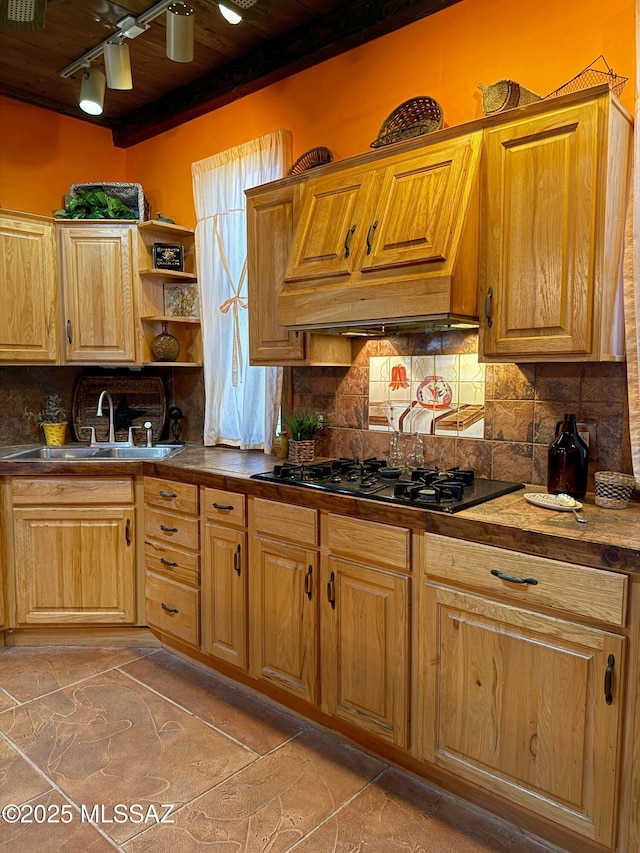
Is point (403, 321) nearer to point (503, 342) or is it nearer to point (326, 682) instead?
point (503, 342)

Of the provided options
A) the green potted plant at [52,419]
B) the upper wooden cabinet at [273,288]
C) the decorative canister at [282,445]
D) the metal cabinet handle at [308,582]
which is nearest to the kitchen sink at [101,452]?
the green potted plant at [52,419]

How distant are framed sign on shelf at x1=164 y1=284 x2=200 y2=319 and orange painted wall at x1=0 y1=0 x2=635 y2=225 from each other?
408mm

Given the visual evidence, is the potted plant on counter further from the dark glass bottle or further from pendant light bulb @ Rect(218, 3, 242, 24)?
pendant light bulb @ Rect(218, 3, 242, 24)

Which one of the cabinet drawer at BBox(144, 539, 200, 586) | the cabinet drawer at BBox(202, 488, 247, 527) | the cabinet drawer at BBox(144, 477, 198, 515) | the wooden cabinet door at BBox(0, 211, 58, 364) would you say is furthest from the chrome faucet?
the cabinet drawer at BBox(202, 488, 247, 527)

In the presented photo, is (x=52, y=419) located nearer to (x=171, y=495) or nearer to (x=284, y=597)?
(x=171, y=495)

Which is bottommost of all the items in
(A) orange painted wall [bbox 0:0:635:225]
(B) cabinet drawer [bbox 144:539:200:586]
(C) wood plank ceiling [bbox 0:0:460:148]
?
(B) cabinet drawer [bbox 144:539:200:586]

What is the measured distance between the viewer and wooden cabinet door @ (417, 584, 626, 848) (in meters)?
1.58

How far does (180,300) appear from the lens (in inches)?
142

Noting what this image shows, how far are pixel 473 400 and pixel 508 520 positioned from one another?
29.9 inches

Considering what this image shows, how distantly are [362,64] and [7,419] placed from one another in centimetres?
267

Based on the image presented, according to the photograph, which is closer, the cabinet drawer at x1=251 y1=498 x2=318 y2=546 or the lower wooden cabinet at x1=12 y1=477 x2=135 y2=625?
the cabinet drawer at x1=251 y1=498 x2=318 y2=546

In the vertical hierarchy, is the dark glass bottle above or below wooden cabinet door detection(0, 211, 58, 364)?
below

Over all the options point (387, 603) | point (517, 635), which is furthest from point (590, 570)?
point (387, 603)

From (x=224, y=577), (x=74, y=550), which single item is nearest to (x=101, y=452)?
(x=74, y=550)
